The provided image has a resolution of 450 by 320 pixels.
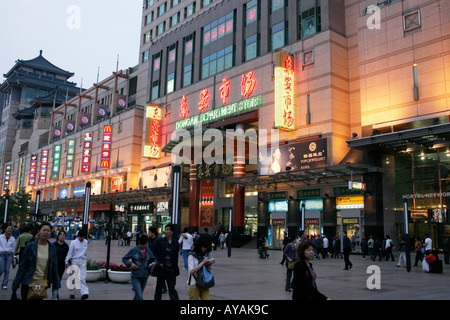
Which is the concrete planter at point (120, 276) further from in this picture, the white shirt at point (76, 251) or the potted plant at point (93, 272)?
the white shirt at point (76, 251)

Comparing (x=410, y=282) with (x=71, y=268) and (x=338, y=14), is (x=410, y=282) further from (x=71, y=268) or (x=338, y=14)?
(x=338, y=14)

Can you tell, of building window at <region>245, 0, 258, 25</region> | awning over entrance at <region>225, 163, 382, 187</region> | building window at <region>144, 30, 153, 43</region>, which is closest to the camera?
awning over entrance at <region>225, 163, 382, 187</region>

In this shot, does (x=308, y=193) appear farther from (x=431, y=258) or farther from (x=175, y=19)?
(x=175, y=19)

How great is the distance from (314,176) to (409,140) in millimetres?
7711

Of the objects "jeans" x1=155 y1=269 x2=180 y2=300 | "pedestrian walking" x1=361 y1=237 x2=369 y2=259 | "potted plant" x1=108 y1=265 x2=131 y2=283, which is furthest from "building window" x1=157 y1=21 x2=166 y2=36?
"jeans" x1=155 y1=269 x2=180 y2=300

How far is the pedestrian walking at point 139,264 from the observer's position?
27.8ft

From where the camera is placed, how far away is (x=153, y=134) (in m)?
49.5

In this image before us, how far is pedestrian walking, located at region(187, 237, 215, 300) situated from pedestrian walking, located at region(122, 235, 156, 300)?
1638 mm

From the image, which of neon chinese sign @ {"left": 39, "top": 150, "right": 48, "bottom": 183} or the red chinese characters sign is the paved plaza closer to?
the red chinese characters sign

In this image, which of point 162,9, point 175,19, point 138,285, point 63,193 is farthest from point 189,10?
point 138,285

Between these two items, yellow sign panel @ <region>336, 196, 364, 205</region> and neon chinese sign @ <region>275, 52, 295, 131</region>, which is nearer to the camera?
yellow sign panel @ <region>336, 196, 364, 205</region>

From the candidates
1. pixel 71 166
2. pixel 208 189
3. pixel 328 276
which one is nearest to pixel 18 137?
pixel 71 166

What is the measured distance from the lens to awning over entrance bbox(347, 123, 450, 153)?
2403 cm

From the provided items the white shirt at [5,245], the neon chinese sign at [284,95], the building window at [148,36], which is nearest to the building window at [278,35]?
the neon chinese sign at [284,95]
